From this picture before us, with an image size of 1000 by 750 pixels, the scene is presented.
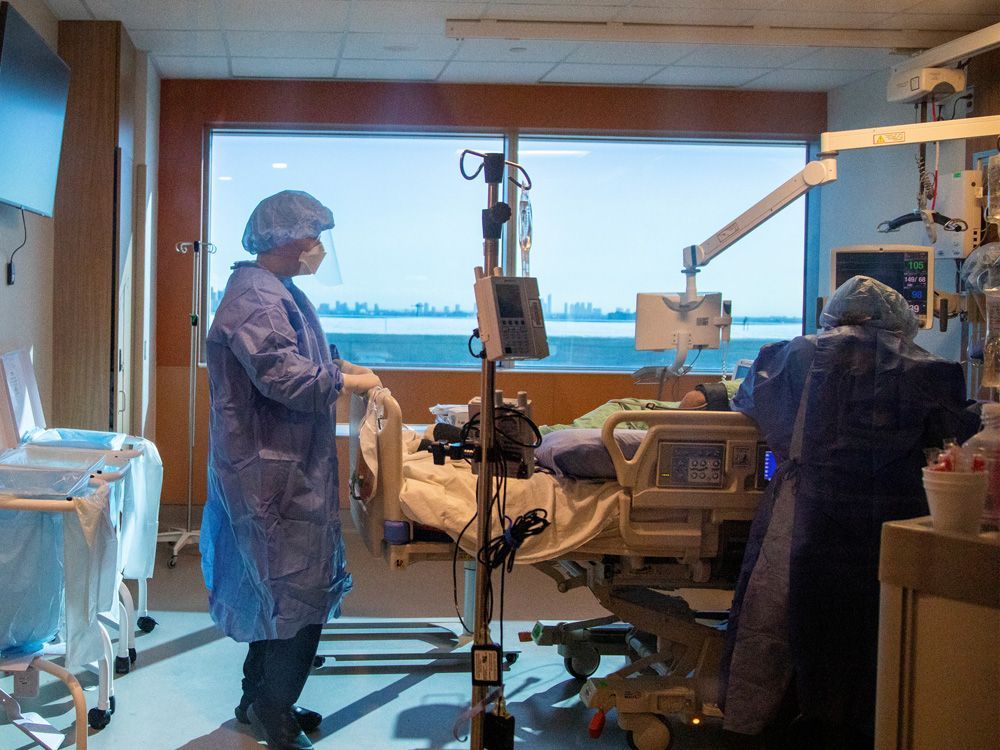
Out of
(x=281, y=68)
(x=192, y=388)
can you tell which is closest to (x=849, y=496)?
(x=192, y=388)

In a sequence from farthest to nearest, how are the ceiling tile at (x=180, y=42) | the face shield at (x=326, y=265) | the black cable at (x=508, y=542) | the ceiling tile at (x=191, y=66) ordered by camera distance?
the ceiling tile at (x=191, y=66) < the ceiling tile at (x=180, y=42) < the face shield at (x=326, y=265) < the black cable at (x=508, y=542)

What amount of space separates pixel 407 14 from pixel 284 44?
77cm

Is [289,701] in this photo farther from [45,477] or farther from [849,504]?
[849,504]

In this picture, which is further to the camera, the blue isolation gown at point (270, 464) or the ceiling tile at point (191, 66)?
the ceiling tile at point (191, 66)

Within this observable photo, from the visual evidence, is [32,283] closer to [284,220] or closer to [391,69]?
[284,220]

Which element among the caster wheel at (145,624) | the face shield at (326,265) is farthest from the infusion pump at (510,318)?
the caster wheel at (145,624)

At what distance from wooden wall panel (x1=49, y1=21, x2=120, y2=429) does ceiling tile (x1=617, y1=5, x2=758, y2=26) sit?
2.23 m

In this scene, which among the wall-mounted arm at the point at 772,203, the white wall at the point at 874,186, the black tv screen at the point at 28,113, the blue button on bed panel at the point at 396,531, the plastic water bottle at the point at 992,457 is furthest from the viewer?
the white wall at the point at 874,186

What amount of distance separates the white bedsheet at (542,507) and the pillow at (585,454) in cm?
3

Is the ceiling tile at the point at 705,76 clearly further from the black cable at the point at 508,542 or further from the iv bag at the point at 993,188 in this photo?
the black cable at the point at 508,542

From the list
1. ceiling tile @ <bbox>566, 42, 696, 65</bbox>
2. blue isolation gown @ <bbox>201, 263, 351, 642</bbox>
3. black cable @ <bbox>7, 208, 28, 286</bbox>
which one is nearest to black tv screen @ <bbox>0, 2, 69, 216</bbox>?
black cable @ <bbox>7, 208, 28, 286</bbox>

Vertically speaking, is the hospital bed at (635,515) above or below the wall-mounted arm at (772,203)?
below

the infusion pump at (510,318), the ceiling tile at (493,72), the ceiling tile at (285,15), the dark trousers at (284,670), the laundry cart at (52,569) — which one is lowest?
the dark trousers at (284,670)

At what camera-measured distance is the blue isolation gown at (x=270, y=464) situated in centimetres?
255
